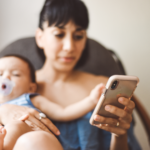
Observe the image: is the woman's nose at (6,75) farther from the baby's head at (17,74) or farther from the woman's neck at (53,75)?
the woman's neck at (53,75)

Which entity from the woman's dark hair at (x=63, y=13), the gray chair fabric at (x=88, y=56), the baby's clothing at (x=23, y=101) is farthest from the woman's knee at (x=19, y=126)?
the gray chair fabric at (x=88, y=56)

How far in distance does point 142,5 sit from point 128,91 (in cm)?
30

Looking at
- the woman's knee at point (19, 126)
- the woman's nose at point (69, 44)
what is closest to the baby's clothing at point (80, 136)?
the woman's knee at point (19, 126)

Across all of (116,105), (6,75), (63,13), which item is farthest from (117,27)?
(6,75)

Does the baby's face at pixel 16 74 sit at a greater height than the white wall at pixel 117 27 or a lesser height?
lesser

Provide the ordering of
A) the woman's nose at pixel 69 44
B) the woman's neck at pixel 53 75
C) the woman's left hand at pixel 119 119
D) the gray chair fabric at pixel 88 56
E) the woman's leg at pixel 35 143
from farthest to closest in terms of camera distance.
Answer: the gray chair fabric at pixel 88 56 → the woman's neck at pixel 53 75 → the woman's nose at pixel 69 44 → the woman's left hand at pixel 119 119 → the woman's leg at pixel 35 143

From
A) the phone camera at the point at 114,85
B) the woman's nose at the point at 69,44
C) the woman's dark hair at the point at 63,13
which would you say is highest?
the woman's dark hair at the point at 63,13

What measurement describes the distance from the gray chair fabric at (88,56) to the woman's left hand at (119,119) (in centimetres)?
35

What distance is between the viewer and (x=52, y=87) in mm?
581

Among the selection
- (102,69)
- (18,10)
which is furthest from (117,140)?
(18,10)

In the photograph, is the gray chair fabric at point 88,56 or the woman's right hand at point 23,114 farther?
the gray chair fabric at point 88,56

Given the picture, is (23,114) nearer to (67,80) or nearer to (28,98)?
(28,98)

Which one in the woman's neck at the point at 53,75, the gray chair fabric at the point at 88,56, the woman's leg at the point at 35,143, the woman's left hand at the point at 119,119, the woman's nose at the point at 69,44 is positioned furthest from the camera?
the gray chair fabric at the point at 88,56

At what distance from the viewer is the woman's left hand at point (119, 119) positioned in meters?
0.39
